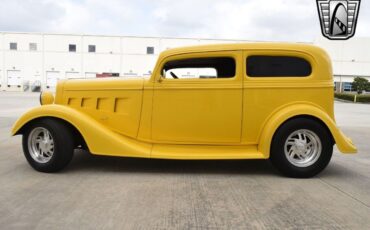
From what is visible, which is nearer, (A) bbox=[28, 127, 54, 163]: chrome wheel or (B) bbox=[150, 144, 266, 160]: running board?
(B) bbox=[150, 144, 266, 160]: running board

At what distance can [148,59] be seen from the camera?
173 ft

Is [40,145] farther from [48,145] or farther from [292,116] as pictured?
[292,116]

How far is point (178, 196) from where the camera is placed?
432 cm

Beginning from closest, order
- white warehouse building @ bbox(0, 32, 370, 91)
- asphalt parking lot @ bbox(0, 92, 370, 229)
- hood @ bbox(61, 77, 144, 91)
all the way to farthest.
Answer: asphalt parking lot @ bbox(0, 92, 370, 229) < hood @ bbox(61, 77, 144, 91) < white warehouse building @ bbox(0, 32, 370, 91)

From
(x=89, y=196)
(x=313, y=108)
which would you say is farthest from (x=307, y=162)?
(x=89, y=196)

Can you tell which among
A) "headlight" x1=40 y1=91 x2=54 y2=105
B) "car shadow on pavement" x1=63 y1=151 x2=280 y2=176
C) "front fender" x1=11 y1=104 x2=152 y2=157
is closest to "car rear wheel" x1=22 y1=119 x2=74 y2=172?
"front fender" x1=11 y1=104 x2=152 y2=157

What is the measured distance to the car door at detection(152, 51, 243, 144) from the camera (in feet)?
17.5

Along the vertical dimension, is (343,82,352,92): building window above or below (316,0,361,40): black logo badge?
below

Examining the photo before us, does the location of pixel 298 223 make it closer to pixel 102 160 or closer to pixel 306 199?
pixel 306 199

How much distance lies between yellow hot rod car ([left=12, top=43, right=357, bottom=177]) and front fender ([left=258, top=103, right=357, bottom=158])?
0.01 meters

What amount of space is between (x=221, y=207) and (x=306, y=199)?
1059 mm

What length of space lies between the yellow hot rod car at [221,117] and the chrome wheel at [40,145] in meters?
0.01

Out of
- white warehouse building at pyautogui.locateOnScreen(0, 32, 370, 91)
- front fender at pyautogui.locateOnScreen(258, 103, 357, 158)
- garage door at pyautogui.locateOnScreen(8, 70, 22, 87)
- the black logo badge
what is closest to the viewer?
front fender at pyautogui.locateOnScreen(258, 103, 357, 158)

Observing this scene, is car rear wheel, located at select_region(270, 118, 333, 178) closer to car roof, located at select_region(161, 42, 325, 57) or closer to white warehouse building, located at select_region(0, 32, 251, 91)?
car roof, located at select_region(161, 42, 325, 57)
